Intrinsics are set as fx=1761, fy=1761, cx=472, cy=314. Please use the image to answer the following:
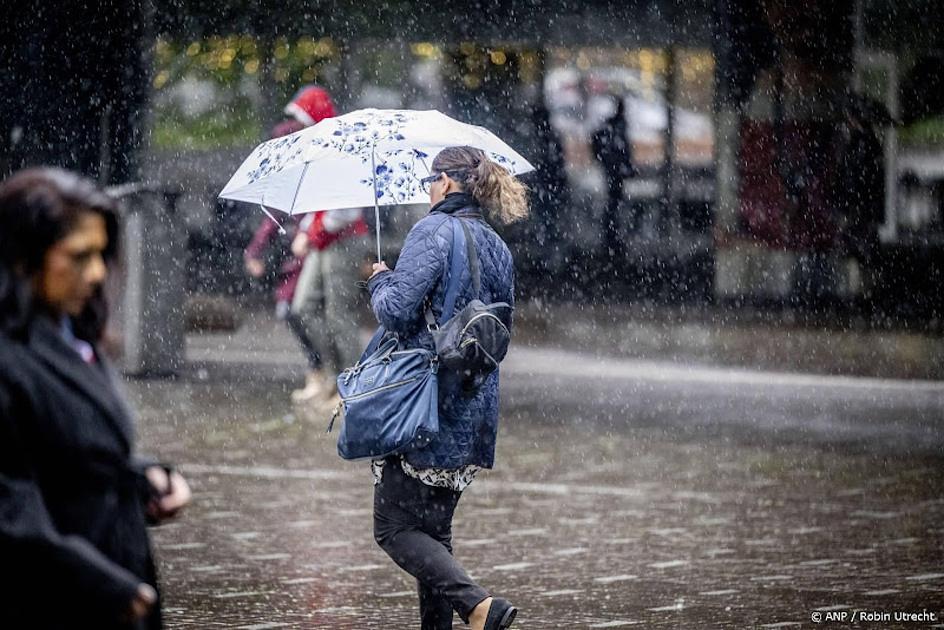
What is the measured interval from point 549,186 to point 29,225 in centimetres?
1983

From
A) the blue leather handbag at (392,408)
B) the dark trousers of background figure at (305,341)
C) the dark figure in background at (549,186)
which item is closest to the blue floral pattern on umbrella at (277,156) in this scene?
the blue leather handbag at (392,408)

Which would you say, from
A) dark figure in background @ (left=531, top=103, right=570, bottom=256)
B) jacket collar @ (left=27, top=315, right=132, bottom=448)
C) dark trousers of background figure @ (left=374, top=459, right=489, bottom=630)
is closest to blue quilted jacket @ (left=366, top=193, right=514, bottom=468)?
dark trousers of background figure @ (left=374, top=459, right=489, bottom=630)

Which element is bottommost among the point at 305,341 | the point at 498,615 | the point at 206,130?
the point at 498,615

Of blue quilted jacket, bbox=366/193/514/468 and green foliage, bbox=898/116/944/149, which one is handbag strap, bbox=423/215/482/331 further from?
green foliage, bbox=898/116/944/149

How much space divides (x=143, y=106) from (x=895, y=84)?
8.72 meters

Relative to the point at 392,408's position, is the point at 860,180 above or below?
above

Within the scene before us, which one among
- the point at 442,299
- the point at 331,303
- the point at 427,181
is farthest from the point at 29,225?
the point at 331,303

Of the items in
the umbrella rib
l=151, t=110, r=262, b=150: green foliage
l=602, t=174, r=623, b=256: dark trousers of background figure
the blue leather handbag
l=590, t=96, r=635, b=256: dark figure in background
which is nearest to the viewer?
the blue leather handbag

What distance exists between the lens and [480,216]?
581cm

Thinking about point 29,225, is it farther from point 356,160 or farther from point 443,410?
point 356,160

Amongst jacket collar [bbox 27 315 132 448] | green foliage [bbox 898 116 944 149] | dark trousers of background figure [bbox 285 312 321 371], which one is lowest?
dark trousers of background figure [bbox 285 312 321 371]

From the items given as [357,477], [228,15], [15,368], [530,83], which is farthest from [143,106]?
[15,368]

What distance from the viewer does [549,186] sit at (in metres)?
22.7

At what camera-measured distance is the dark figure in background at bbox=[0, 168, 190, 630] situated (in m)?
2.96
